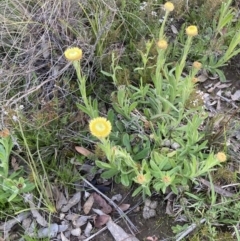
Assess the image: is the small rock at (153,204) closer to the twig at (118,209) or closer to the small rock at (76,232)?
the twig at (118,209)

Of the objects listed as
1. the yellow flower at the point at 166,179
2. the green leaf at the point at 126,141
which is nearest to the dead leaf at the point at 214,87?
the green leaf at the point at 126,141

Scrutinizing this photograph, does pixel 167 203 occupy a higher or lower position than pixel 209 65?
lower

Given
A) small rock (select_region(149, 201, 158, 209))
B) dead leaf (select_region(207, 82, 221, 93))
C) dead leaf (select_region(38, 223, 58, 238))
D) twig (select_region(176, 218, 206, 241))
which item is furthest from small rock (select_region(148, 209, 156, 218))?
dead leaf (select_region(207, 82, 221, 93))

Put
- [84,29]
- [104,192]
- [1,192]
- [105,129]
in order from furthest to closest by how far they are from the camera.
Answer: [84,29], [104,192], [1,192], [105,129]

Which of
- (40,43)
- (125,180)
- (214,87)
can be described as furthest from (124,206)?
(40,43)

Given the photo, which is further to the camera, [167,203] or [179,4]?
[179,4]

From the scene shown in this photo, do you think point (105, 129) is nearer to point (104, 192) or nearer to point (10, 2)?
point (104, 192)

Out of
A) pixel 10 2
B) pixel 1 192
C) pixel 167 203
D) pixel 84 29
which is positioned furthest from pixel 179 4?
pixel 1 192
